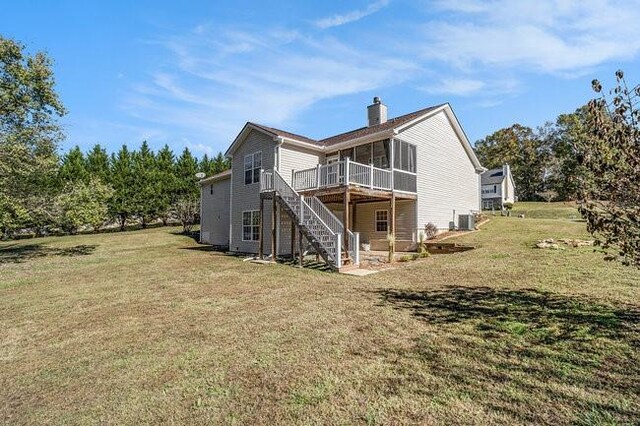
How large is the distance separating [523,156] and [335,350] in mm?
60592

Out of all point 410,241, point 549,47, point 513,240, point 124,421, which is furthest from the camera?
point 410,241

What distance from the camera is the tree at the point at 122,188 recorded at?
3161 cm

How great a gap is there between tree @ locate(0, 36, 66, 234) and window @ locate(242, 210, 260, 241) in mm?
9138

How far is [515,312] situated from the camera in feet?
18.9

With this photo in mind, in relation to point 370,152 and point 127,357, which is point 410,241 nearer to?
point 370,152

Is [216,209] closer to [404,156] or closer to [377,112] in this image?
[377,112]

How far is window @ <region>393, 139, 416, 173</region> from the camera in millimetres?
14986

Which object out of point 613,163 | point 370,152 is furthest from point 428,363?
point 370,152

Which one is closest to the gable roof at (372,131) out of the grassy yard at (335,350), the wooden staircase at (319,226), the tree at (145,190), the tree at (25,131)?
the wooden staircase at (319,226)

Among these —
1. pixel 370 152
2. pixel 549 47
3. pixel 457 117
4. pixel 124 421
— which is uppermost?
pixel 457 117

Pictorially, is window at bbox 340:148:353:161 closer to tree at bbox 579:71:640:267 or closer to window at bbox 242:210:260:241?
window at bbox 242:210:260:241

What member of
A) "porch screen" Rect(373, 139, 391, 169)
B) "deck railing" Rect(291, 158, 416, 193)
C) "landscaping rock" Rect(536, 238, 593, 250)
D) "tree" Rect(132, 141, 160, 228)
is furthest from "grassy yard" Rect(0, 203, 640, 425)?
"tree" Rect(132, 141, 160, 228)

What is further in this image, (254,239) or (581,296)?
(254,239)

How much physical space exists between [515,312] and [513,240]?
30.2 ft
